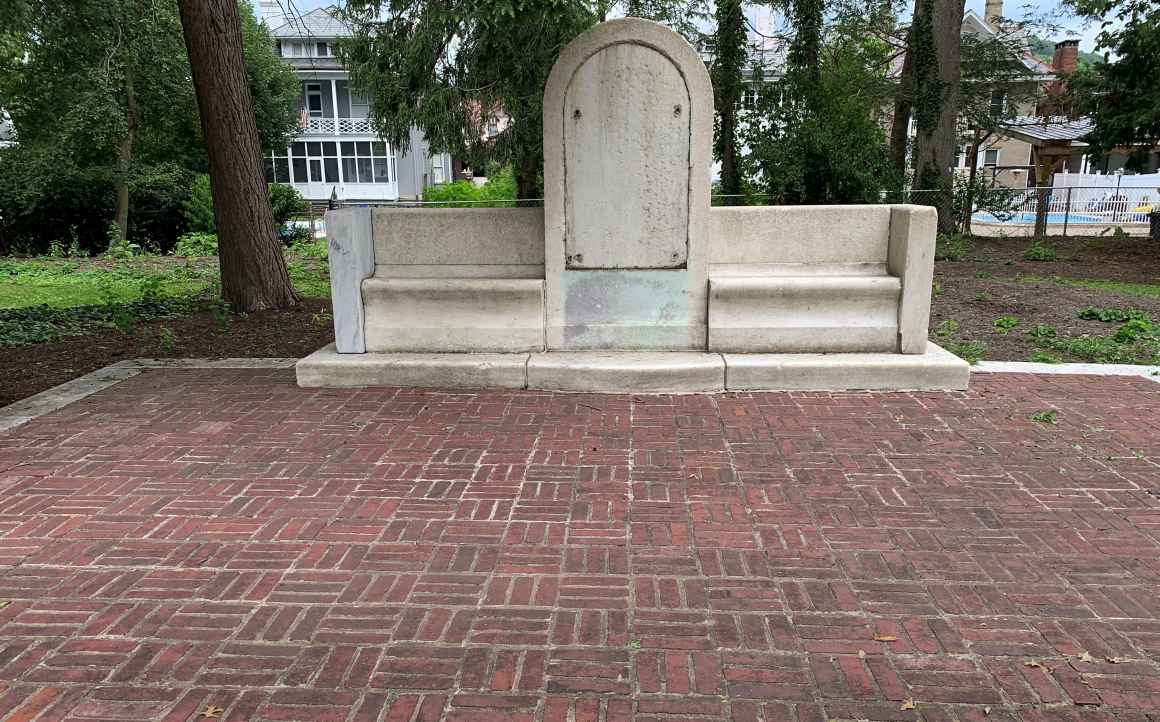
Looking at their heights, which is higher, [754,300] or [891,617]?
[754,300]

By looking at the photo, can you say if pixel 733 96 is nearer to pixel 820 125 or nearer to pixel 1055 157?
pixel 820 125

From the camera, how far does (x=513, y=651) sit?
2.83 metres

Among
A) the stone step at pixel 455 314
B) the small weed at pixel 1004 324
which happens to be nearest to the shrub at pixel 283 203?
the stone step at pixel 455 314

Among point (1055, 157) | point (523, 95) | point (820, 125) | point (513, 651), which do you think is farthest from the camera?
point (1055, 157)

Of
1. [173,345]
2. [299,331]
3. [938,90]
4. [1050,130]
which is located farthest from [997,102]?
[173,345]

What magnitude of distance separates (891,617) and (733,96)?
65.7 feet

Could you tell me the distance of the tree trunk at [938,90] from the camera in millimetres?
17969

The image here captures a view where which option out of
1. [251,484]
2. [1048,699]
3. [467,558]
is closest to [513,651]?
[467,558]

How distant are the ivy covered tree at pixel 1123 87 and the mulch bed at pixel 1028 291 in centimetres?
231

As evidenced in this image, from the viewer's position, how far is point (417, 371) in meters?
6.11

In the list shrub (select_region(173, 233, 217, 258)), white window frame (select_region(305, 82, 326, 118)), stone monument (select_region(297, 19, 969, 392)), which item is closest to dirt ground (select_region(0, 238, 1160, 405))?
stone monument (select_region(297, 19, 969, 392))

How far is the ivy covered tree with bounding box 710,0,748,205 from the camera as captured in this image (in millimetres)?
20750

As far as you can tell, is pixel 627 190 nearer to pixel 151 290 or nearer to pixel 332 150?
pixel 151 290

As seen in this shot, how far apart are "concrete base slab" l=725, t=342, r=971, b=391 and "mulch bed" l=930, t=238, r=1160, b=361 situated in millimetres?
1463
